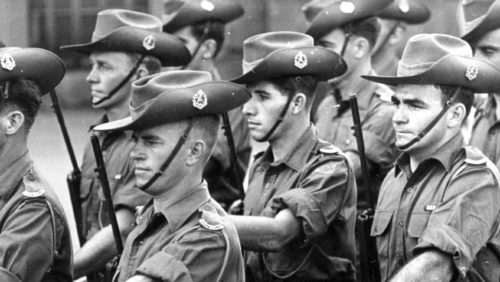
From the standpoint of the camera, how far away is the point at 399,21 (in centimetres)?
1120

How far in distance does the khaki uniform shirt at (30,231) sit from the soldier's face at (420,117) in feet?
5.72

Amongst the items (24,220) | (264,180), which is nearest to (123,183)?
(264,180)

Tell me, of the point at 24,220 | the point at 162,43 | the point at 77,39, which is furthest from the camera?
the point at 77,39

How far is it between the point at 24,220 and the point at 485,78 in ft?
7.85

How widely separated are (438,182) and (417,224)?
0.76 feet

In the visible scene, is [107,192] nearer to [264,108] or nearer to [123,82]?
[264,108]

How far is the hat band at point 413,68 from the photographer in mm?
7367

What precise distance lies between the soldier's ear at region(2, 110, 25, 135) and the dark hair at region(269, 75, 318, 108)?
1772mm

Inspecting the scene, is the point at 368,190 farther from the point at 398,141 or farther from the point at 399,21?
the point at 399,21

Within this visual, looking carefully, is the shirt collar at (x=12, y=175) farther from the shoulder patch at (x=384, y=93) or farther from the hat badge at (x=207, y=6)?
the hat badge at (x=207, y=6)

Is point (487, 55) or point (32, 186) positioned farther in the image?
point (487, 55)

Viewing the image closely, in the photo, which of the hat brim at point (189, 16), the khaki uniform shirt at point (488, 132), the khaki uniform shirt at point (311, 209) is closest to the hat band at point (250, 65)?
the khaki uniform shirt at point (311, 209)

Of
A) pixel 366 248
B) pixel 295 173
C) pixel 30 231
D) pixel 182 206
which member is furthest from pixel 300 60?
pixel 30 231

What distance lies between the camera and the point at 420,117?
7.29 meters
